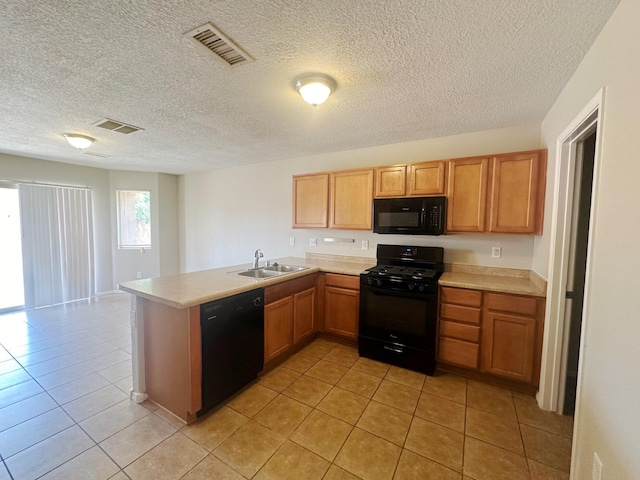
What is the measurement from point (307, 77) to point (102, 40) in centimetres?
117

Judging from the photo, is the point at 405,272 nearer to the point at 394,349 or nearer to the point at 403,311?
the point at 403,311

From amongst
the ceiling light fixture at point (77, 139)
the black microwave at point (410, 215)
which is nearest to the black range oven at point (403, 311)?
the black microwave at point (410, 215)

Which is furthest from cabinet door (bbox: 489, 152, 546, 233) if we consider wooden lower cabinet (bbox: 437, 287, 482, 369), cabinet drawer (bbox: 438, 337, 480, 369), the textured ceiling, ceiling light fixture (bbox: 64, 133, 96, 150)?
ceiling light fixture (bbox: 64, 133, 96, 150)

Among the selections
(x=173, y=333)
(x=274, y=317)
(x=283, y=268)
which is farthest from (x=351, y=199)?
(x=173, y=333)

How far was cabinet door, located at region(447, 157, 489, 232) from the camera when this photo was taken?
8.60 ft

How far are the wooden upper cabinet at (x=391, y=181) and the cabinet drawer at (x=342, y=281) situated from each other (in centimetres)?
103

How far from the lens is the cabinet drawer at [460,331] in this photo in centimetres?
248

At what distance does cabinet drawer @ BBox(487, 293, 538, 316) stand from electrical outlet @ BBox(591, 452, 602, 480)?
3.89ft

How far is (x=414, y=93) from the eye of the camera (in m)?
2.08

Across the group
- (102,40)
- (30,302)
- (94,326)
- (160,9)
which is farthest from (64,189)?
(160,9)

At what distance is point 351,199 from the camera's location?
333 cm

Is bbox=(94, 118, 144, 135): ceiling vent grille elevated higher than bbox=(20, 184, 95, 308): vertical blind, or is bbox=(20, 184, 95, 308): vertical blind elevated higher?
bbox=(94, 118, 144, 135): ceiling vent grille

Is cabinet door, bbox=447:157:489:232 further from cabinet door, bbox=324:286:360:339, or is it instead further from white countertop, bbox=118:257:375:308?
cabinet door, bbox=324:286:360:339

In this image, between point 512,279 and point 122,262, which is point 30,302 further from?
point 512,279
